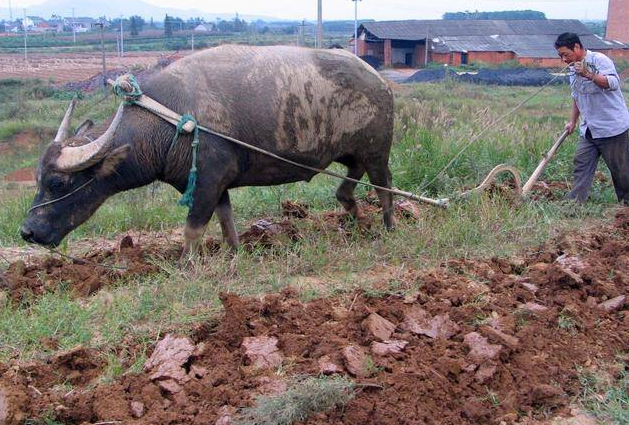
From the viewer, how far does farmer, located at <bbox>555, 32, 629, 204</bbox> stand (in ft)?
22.8

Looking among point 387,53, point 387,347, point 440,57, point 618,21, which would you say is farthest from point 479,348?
point 618,21

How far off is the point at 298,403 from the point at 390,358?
74 centimetres

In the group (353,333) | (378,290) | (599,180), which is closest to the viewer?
(353,333)

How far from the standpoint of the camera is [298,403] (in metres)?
3.44

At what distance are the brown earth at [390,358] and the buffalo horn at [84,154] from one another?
1611 mm

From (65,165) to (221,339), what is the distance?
1.91m

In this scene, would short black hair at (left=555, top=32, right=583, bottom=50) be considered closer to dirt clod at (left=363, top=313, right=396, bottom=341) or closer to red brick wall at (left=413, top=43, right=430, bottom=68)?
dirt clod at (left=363, top=313, right=396, bottom=341)

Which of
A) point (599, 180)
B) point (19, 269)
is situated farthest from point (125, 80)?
point (599, 180)

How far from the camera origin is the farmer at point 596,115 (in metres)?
6.95

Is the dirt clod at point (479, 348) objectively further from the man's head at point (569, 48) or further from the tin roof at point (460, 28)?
the tin roof at point (460, 28)

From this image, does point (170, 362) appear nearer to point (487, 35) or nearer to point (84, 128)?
point (84, 128)

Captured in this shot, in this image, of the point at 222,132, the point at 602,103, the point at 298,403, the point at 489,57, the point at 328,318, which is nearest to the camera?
the point at 298,403

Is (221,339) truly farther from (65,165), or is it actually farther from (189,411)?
(65,165)

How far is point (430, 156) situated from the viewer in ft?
27.7
